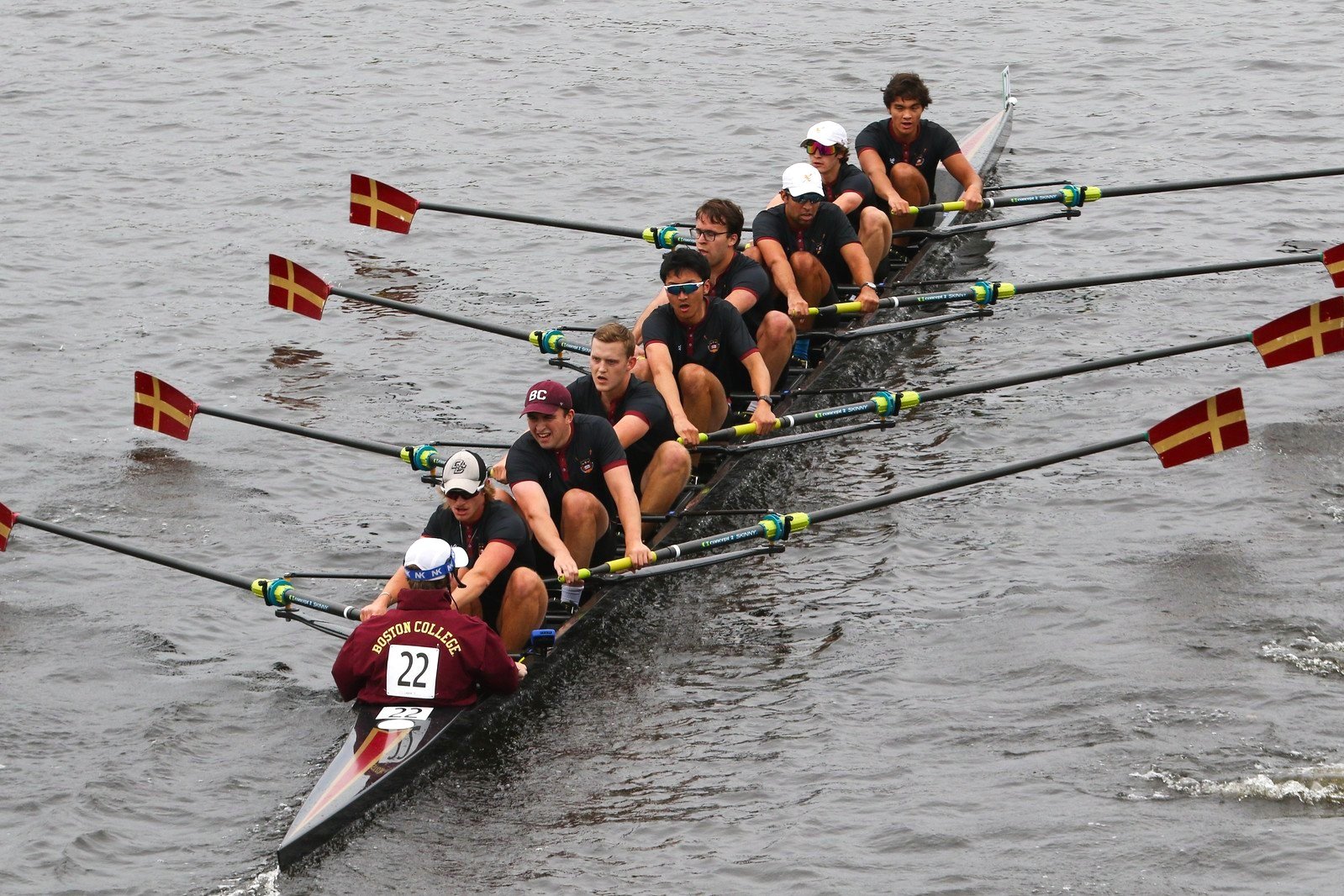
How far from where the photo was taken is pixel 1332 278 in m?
15.8

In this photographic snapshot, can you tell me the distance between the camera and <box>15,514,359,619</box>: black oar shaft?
10.5 m

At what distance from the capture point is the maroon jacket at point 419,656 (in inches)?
366

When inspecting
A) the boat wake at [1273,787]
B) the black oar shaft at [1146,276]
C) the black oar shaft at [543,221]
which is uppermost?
the black oar shaft at [543,221]

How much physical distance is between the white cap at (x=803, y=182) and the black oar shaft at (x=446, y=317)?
2.43 meters

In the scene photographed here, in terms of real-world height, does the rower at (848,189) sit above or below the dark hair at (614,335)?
above

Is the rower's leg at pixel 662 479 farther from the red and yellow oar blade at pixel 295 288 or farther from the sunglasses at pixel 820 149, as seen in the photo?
the red and yellow oar blade at pixel 295 288

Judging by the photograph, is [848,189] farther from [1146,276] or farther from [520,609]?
[520,609]

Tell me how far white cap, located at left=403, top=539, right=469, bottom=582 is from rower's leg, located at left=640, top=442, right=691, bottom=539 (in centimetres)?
250

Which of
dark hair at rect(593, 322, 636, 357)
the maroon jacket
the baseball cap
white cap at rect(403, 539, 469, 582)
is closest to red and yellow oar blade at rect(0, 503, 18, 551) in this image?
the maroon jacket

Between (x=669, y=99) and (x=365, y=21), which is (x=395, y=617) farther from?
(x=365, y=21)

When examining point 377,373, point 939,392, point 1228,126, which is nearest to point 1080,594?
point 939,392

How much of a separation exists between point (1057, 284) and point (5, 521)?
8530 millimetres

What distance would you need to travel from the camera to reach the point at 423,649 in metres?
9.36

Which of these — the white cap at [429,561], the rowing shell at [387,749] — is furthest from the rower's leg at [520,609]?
the white cap at [429,561]
